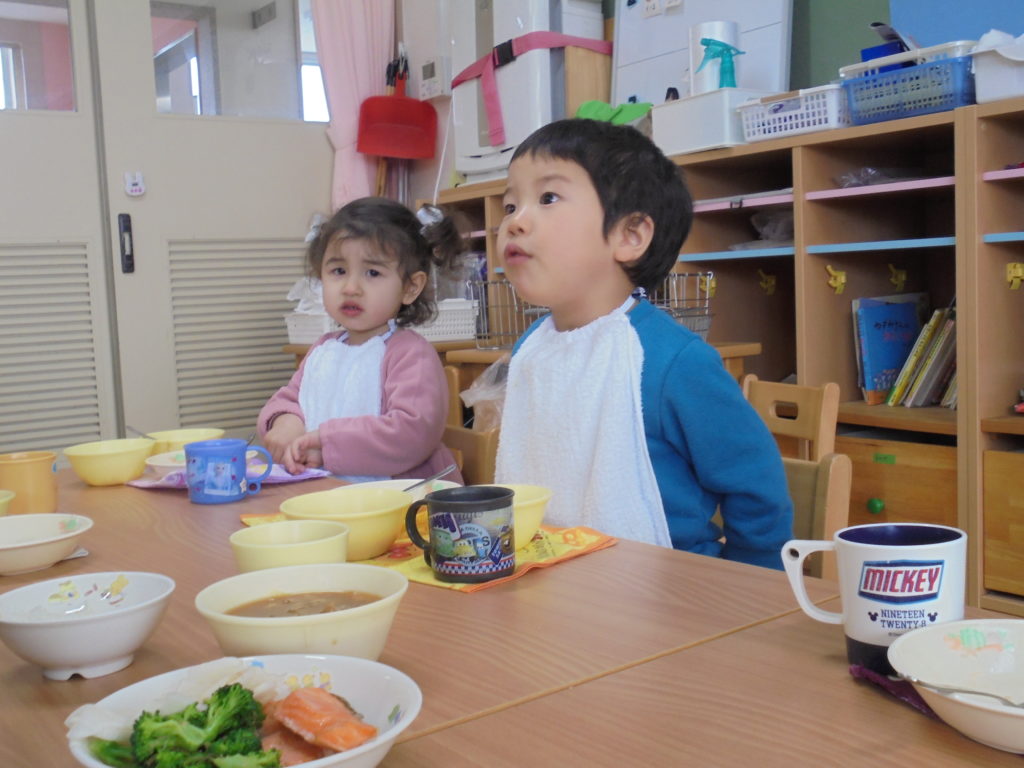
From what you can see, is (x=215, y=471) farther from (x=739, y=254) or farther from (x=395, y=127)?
(x=395, y=127)

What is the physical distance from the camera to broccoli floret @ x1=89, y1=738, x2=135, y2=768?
0.51 meters

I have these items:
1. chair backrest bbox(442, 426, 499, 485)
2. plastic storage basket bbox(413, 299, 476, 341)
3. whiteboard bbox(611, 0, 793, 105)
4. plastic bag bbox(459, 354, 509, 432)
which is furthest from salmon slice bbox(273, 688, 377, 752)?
plastic storage basket bbox(413, 299, 476, 341)

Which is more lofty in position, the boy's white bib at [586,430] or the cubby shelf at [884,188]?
the cubby shelf at [884,188]

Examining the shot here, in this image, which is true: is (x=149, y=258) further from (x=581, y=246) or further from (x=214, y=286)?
(x=581, y=246)

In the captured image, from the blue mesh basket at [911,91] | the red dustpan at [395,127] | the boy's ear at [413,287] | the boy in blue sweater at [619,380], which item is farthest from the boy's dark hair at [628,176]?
the red dustpan at [395,127]

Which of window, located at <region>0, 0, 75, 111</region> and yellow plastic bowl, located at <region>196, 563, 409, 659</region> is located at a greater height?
window, located at <region>0, 0, 75, 111</region>

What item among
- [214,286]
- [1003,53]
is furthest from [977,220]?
[214,286]

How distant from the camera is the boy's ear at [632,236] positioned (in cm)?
148

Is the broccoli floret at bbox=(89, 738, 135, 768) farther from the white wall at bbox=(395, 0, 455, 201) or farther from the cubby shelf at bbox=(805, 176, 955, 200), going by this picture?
the white wall at bbox=(395, 0, 455, 201)

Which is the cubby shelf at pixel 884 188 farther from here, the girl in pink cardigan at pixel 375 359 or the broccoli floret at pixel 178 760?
the broccoli floret at pixel 178 760

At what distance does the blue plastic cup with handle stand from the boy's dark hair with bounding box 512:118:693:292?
0.59 meters

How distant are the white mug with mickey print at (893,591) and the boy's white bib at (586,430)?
0.63 metres

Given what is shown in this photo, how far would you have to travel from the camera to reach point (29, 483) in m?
1.28

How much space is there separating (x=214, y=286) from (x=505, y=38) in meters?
1.42
